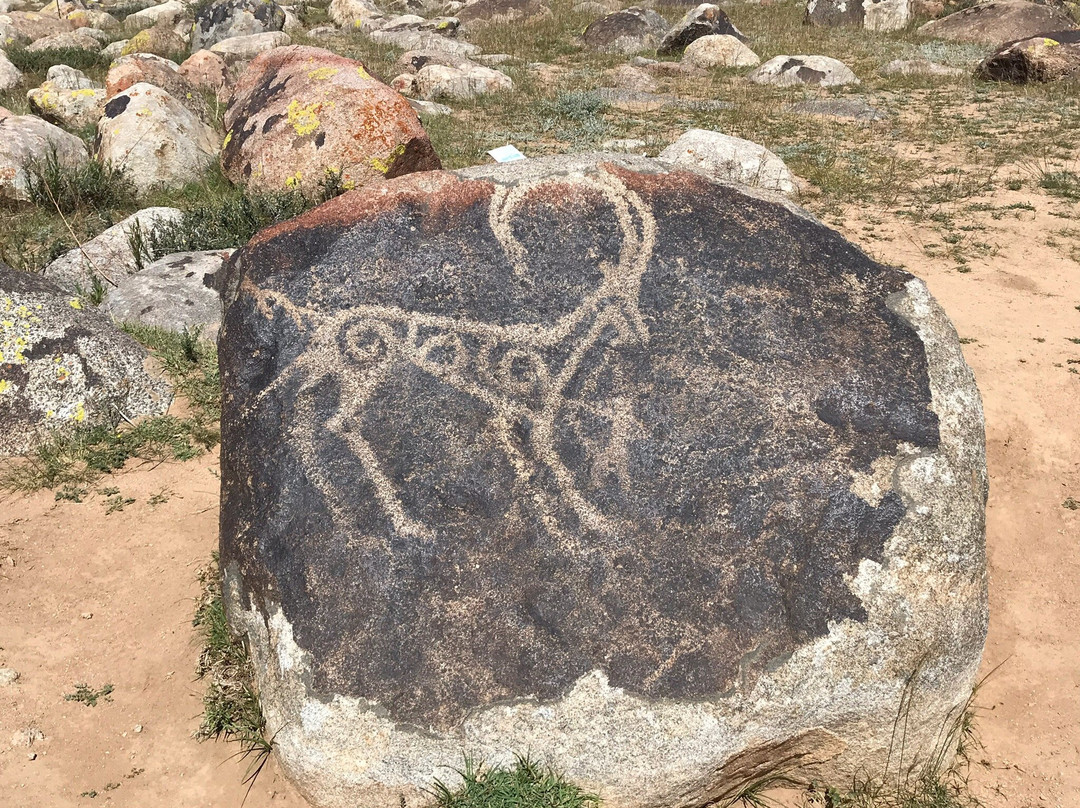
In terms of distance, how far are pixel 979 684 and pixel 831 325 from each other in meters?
1.30

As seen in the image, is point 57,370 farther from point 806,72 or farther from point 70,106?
point 806,72

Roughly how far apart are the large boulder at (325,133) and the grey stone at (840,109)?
4.99 metres

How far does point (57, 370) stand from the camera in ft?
12.7

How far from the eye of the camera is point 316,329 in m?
2.68

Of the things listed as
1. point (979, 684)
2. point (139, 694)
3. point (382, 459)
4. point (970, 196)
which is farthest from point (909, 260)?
point (139, 694)

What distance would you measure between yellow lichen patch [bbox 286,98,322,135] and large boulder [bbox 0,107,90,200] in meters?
1.84

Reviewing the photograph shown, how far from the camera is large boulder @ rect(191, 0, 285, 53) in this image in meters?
14.3

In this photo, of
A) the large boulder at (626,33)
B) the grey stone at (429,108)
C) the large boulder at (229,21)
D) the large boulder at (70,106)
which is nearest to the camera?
the large boulder at (70,106)

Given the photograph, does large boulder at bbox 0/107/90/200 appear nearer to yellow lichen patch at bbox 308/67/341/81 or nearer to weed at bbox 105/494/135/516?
yellow lichen patch at bbox 308/67/341/81

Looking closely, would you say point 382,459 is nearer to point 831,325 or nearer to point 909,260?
point 831,325

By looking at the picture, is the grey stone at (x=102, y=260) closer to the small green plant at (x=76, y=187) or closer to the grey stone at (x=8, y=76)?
the small green plant at (x=76, y=187)

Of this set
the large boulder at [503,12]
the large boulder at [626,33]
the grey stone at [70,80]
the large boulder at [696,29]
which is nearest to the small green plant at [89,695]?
the grey stone at [70,80]

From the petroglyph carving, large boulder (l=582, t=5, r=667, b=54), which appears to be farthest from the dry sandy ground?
large boulder (l=582, t=5, r=667, b=54)

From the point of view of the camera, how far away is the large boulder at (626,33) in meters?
13.1
